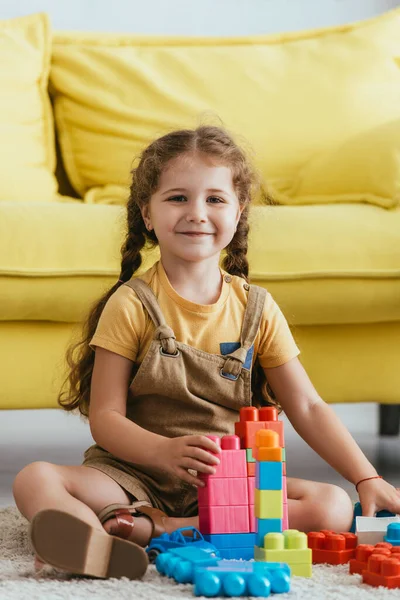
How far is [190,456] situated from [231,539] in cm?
10

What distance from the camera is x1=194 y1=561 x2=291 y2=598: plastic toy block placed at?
0.92 m

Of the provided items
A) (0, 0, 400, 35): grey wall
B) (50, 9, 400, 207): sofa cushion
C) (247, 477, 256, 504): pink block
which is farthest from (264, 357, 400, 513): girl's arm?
(0, 0, 400, 35): grey wall

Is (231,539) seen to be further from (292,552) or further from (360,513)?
(360,513)

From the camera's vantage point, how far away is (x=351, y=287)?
160cm

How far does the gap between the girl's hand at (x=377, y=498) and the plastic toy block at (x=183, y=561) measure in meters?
0.28

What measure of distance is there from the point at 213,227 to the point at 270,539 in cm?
47

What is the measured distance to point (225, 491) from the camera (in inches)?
42.3

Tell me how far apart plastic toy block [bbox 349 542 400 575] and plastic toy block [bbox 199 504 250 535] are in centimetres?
12

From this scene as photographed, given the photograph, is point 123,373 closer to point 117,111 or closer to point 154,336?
point 154,336

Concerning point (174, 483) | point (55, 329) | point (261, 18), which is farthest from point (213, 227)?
point (261, 18)

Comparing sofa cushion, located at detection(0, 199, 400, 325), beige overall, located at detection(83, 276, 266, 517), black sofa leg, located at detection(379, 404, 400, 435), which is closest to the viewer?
beige overall, located at detection(83, 276, 266, 517)

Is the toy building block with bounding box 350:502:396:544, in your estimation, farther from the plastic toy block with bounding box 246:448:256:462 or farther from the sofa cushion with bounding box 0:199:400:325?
the sofa cushion with bounding box 0:199:400:325

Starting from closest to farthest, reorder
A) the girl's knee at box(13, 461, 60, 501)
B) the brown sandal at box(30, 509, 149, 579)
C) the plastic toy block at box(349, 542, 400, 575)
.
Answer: the brown sandal at box(30, 509, 149, 579)
the plastic toy block at box(349, 542, 400, 575)
the girl's knee at box(13, 461, 60, 501)

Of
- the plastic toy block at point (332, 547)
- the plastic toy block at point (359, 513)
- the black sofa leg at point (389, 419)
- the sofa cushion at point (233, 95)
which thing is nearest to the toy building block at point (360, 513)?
the plastic toy block at point (359, 513)
